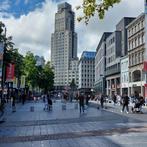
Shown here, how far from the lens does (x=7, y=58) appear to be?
4625 centimetres

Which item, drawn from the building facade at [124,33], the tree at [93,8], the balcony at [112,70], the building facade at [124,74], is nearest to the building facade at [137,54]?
the building facade at [124,74]

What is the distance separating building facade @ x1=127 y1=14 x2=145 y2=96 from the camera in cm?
8350

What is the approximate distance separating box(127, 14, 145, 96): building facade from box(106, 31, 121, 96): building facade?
615 inches

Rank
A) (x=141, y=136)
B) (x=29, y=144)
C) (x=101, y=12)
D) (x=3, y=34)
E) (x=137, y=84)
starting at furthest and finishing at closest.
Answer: (x=137, y=84), (x=3, y=34), (x=141, y=136), (x=29, y=144), (x=101, y=12)

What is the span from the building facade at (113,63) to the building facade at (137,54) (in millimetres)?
15613

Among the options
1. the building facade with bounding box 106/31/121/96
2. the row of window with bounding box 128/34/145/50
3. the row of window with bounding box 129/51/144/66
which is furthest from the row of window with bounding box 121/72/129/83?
the row of window with bounding box 128/34/145/50

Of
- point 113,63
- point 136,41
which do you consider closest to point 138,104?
point 136,41

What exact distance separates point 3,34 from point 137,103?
55.5 feet

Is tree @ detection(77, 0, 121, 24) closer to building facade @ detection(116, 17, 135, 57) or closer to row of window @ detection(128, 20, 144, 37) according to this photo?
row of window @ detection(128, 20, 144, 37)

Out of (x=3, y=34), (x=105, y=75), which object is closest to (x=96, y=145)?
(x=3, y=34)

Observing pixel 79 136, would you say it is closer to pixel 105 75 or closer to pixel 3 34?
pixel 3 34

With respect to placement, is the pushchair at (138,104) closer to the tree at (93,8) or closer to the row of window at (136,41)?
the tree at (93,8)

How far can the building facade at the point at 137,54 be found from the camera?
83.5m

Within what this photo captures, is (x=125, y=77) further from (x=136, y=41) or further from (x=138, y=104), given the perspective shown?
(x=138, y=104)
